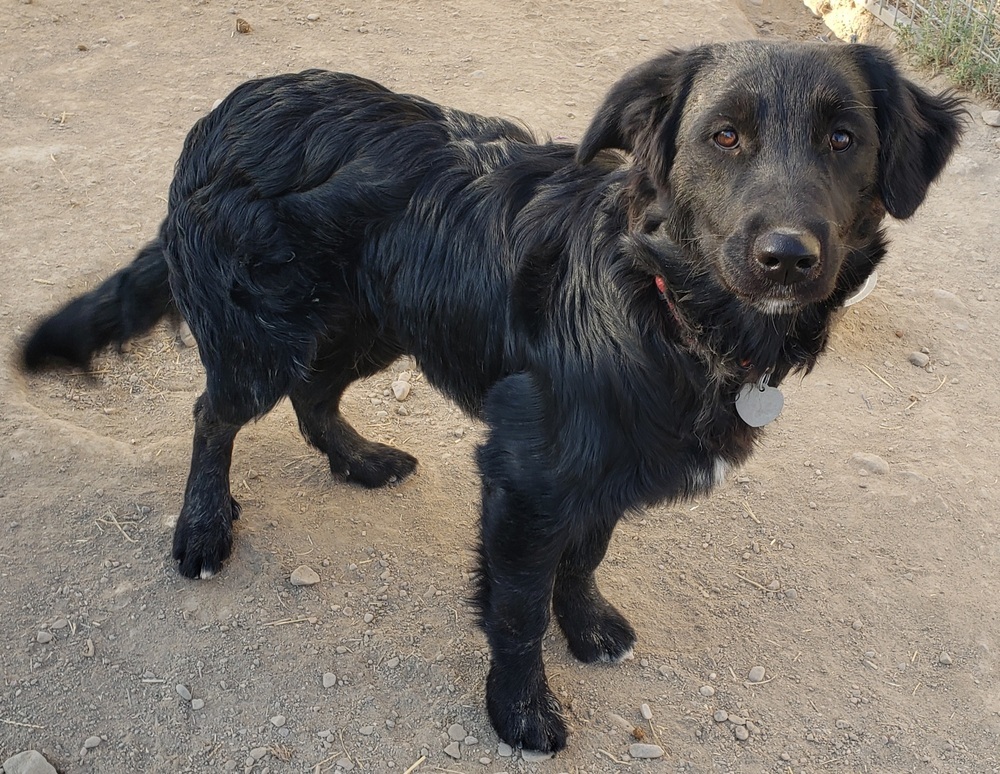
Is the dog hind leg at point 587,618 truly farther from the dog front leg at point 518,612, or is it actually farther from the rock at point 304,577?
the rock at point 304,577

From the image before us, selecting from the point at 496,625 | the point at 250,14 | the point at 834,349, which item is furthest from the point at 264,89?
the point at 250,14

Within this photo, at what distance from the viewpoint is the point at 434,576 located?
381cm

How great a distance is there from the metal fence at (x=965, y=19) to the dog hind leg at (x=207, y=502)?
612 centimetres

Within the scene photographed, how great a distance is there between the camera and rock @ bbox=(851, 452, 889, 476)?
4.41m

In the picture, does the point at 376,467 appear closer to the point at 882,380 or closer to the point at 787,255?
the point at 787,255

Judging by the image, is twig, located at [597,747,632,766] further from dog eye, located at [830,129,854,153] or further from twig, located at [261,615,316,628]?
dog eye, located at [830,129,854,153]

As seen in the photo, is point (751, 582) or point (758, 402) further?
point (751, 582)

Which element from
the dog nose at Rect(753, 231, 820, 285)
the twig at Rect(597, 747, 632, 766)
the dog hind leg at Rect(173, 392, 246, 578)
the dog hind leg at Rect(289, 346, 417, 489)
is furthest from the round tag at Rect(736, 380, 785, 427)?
the dog hind leg at Rect(173, 392, 246, 578)

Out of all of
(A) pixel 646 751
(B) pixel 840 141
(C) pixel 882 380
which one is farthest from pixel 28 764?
(C) pixel 882 380

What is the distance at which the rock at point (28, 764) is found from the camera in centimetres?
298

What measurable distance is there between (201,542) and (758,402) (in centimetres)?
211

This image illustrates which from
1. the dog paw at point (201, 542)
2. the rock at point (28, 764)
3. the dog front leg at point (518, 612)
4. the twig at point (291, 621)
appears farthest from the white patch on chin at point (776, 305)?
the rock at point (28, 764)

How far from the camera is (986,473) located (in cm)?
440

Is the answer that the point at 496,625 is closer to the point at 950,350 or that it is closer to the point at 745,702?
the point at 745,702
